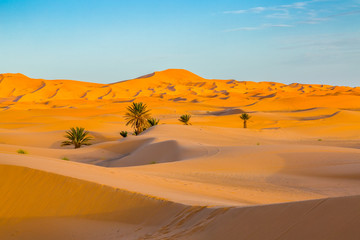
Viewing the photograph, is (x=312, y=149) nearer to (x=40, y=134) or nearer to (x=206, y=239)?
(x=206, y=239)

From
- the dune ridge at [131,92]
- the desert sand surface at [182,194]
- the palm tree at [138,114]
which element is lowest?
the desert sand surface at [182,194]

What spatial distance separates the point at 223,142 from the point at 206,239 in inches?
1066

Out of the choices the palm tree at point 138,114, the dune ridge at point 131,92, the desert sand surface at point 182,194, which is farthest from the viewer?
the dune ridge at point 131,92

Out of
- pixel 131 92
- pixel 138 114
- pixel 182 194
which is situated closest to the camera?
pixel 182 194

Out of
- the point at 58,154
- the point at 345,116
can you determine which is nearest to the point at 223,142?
the point at 58,154

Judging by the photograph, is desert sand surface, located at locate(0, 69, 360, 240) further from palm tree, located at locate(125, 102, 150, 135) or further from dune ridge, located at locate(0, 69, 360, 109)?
dune ridge, located at locate(0, 69, 360, 109)

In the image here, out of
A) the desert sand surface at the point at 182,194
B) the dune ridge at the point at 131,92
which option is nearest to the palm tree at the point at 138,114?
the desert sand surface at the point at 182,194

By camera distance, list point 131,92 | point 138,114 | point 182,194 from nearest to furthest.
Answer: point 182,194 < point 138,114 < point 131,92

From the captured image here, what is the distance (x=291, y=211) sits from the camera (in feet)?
20.4

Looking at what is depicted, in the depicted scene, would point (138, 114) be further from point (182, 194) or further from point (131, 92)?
point (131, 92)

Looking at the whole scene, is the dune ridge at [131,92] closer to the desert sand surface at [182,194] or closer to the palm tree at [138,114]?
the palm tree at [138,114]

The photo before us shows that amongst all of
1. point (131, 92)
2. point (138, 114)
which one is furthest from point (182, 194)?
point (131, 92)

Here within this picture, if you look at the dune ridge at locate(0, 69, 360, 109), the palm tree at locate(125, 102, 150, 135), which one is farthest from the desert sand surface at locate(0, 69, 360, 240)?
the dune ridge at locate(0, 69, 360, 109)

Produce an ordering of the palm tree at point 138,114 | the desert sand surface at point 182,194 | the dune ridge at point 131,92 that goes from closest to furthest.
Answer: the desert sand surface at point 182,194 < the palm tree at point 138,114 < the dune ridge at point 131,92
